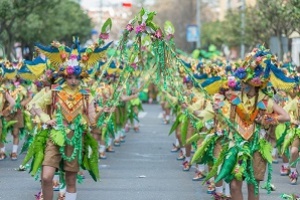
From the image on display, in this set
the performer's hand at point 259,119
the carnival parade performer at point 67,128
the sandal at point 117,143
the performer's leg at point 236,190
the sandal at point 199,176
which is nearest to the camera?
the performer's leg at point 236,190

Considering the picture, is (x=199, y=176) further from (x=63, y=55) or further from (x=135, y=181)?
(x=63, y=55)

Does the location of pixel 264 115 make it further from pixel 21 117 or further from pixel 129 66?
pixel 21 117

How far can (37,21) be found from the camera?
35625mm

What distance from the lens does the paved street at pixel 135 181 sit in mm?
13195

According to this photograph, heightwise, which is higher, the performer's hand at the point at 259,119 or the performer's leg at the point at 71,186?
the performer's hand at the point at 259,119

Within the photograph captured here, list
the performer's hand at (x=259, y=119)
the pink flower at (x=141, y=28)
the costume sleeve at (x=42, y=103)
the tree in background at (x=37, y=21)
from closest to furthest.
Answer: the performer's hand at (x=259, y=119)
the costume sleeve at (x=42, y=103)
the pink flower at (x=141, y=28)
the tree in background at (x=37, y=21)

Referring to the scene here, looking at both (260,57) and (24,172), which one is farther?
(24,172)

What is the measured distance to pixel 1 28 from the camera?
29.3m

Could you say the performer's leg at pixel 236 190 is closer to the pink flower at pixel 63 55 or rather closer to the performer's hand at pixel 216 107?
the performer's hand at pixel 216 107

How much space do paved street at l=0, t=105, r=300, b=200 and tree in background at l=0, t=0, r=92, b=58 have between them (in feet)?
27.1

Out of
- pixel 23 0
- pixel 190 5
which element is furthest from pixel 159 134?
pixel 190 5

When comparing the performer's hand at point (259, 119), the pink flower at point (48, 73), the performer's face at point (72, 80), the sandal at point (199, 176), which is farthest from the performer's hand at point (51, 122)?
the sandal at point (199, 176)

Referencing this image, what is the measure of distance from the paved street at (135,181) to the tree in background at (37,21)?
27.1 ft

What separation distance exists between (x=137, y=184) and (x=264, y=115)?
179 inches
